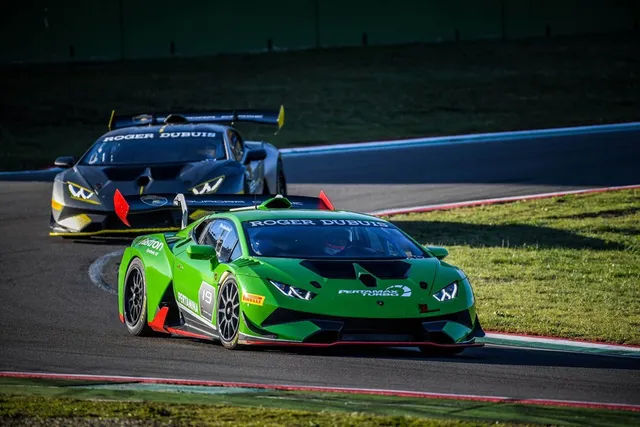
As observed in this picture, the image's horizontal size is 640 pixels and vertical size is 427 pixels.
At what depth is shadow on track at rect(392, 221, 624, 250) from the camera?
17.2 m

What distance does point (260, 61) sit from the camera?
3722cm

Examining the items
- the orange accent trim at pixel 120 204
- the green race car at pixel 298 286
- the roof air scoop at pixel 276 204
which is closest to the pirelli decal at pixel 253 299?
the green race car at pixel 298 286

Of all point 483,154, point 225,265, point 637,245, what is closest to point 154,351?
point 225,265

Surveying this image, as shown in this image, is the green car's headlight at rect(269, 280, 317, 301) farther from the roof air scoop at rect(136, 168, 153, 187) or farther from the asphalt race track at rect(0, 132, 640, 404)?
the roof air scoop at rect(136, 168, 153, 187)

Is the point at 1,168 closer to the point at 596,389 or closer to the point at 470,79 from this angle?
the point at 470,79

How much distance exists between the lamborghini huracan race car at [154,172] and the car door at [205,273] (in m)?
Result: 3.93

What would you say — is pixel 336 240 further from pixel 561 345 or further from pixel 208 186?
pixel 208 186

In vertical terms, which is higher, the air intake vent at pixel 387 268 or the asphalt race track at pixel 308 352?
the air intake vent at pixel 387 268

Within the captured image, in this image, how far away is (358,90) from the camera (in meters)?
34.6

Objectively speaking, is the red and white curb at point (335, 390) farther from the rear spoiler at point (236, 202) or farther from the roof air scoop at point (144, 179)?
the roof air scoop at point (144, 179)

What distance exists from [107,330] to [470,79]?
2485 centimetres

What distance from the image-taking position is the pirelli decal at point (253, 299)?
10.0 metres

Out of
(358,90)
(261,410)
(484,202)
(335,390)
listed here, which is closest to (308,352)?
(335,390)

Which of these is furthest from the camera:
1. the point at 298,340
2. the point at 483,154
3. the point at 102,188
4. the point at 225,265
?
the point at 483,154
